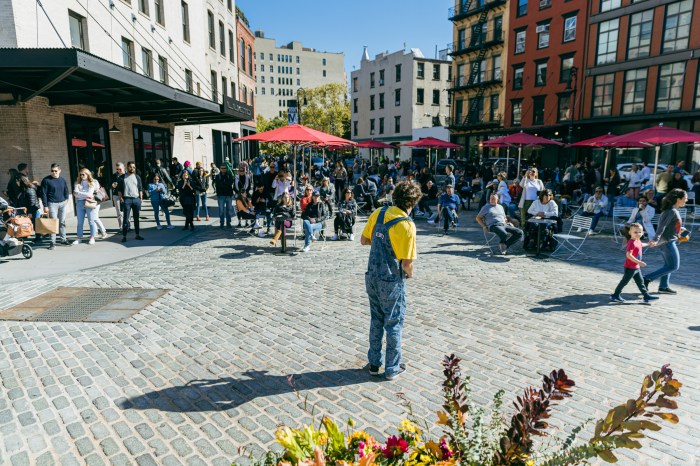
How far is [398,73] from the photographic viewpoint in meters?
53.4

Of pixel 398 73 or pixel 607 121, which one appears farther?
pixel 398 73

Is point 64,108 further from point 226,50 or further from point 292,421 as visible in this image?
point 226,50

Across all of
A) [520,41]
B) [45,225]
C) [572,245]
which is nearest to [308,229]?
[45,225]

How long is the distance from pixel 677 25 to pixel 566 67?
24.5ft

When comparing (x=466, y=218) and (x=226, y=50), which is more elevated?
(x=226, y=50)

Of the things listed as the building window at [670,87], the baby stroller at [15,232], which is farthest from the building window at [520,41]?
the baby stroller at [15,232]

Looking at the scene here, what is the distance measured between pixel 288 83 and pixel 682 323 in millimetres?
118220

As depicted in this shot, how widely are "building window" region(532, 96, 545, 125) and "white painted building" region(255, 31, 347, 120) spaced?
284 feet

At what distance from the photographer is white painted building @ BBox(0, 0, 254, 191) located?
1075cm

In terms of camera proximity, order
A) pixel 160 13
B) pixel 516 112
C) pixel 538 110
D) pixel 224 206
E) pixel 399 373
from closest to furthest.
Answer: pixel 399 373, pixel 224 206, pixel 160 13, pixel 538 110, pixel 516 112

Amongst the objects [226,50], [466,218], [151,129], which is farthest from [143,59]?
[466,218]

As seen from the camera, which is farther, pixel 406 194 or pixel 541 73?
pixel 541 73

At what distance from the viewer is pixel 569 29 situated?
3153 cm

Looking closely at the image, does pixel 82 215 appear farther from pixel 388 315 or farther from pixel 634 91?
pixel 634 91
